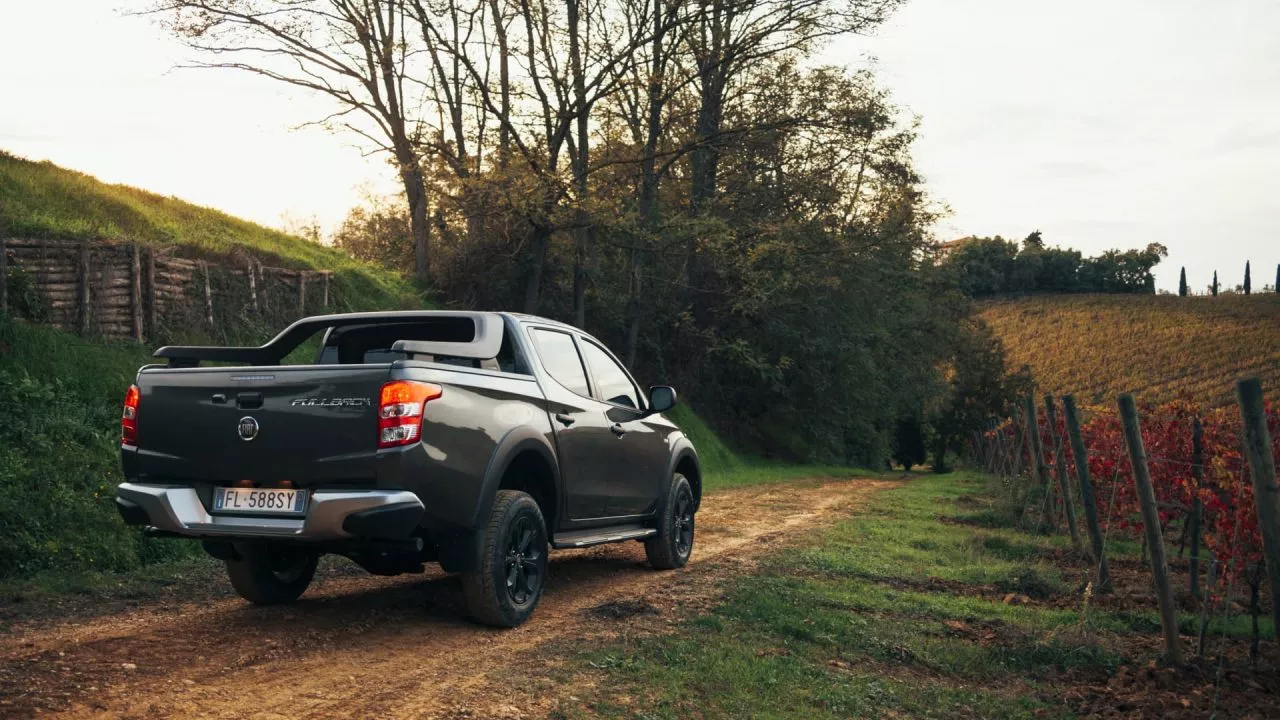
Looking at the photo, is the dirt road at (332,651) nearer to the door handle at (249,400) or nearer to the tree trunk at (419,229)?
the door handle at (249,400)

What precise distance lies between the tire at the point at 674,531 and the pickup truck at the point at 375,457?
162 centimetres

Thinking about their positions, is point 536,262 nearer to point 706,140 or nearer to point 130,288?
point 706,140

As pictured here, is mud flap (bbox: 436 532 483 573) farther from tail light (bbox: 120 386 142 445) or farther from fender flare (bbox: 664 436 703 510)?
fender flare (bbox: 664 436 703 510)

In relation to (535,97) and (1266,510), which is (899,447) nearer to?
(535,97)

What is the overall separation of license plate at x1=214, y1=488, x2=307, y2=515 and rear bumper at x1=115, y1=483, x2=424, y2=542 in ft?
0.16

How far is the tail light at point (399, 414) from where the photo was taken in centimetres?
557

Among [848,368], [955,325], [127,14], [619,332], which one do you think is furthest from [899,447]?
[127,14]

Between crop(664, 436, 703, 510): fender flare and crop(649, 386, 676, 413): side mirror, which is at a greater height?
crop(649, 386, 676, 413): side mirror

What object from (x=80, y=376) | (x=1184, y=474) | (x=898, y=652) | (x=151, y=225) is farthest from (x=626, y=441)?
(x=151, y=225)

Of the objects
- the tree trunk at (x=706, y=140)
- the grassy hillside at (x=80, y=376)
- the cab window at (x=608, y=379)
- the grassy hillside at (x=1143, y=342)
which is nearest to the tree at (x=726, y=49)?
the tree trunk at (x=706, y=140)

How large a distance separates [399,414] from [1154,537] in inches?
Answer: 198

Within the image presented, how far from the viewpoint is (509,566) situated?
21.4ft

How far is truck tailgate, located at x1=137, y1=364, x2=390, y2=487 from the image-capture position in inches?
220

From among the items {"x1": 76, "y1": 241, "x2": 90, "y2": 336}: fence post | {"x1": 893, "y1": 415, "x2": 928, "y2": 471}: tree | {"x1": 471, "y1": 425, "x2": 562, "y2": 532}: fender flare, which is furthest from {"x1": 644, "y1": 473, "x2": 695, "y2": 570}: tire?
{"x1": 893, "y1": 415, "x2": 928, "y2": 471}: tree
